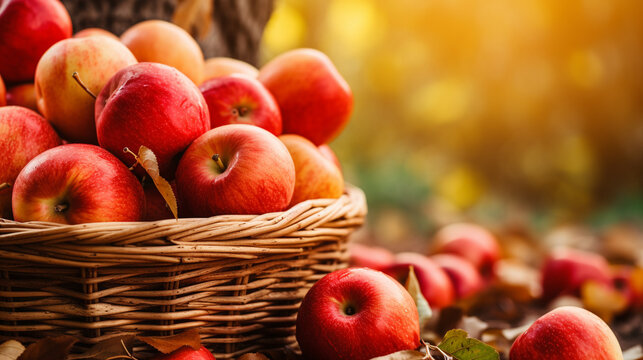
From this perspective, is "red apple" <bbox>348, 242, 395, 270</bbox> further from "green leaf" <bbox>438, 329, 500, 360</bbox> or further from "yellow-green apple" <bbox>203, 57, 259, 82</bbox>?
"green leaf" <bbox>438, 329, 500, 360</bbox>

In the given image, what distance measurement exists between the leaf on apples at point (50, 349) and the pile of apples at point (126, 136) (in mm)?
197

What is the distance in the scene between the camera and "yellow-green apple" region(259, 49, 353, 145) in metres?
1.41

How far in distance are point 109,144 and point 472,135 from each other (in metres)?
3.51

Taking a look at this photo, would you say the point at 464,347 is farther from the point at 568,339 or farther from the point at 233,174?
the point at 233,174

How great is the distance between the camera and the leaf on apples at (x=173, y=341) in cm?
94

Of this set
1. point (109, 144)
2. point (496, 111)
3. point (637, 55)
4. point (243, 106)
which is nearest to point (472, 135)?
point (496, 111)

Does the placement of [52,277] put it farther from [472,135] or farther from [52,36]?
[472,135]

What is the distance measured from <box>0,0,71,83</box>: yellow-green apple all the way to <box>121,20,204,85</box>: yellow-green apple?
0.17m

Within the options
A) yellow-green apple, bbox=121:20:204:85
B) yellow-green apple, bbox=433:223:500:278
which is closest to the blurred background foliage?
yellow-green apple, bbox=433:223:500:278

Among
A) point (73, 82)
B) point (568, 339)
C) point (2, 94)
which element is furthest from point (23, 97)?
point (568, 339)

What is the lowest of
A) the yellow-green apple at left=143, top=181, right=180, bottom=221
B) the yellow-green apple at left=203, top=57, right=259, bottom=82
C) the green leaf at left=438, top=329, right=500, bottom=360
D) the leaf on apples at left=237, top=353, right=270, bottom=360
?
the leaf on apples at left=237, top=353, right=270, bottom=360

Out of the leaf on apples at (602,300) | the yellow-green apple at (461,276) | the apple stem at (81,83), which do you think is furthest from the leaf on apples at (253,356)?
the leaf on apples at (602,300)

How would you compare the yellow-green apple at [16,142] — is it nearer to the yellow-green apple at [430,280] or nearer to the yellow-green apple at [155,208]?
the yellow-green apple at [155,208]

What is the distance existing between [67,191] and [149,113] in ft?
0.64
